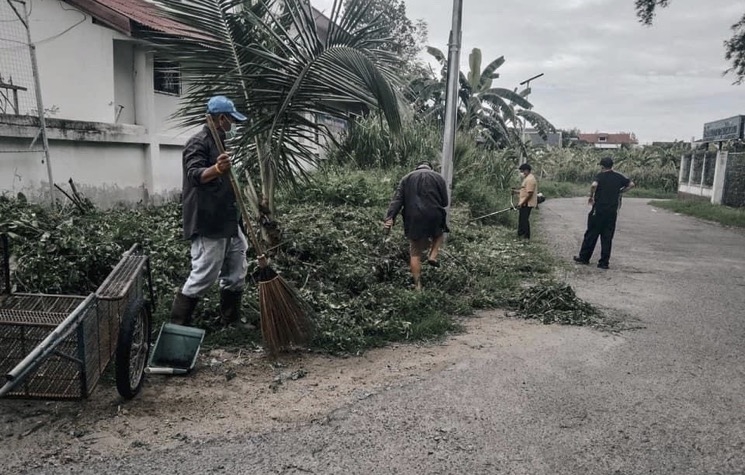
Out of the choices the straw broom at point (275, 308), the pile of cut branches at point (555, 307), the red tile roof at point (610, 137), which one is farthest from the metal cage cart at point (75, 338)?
the red tile roof at point (610, 137)

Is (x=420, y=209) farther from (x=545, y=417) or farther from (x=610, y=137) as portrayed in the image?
(x=610, y=137)

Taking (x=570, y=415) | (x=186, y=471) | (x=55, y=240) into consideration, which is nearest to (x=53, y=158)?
(x=55, y=240)

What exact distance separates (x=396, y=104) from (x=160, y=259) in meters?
2.80

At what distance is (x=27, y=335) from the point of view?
3029 mm

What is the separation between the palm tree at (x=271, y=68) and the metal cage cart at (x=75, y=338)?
195cm

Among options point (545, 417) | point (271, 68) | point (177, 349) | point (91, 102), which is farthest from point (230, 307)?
point (91, 102)

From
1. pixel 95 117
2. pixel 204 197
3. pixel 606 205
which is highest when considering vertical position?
pixel 95 117

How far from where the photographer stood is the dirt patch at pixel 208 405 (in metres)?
2.95

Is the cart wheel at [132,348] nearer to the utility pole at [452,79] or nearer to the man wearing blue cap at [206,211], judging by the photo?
the man wearing blue cap at [206,211]

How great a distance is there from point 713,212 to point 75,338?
18.6m

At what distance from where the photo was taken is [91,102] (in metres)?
9.32

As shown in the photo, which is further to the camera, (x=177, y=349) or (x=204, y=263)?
(x=204, y=263)

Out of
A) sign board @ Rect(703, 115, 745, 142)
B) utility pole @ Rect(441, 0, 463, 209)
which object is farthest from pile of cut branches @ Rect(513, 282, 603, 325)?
sign board @ Rect(703, 115, 745, 142)

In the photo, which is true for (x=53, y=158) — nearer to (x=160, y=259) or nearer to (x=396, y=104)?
(x=160, y=259)
